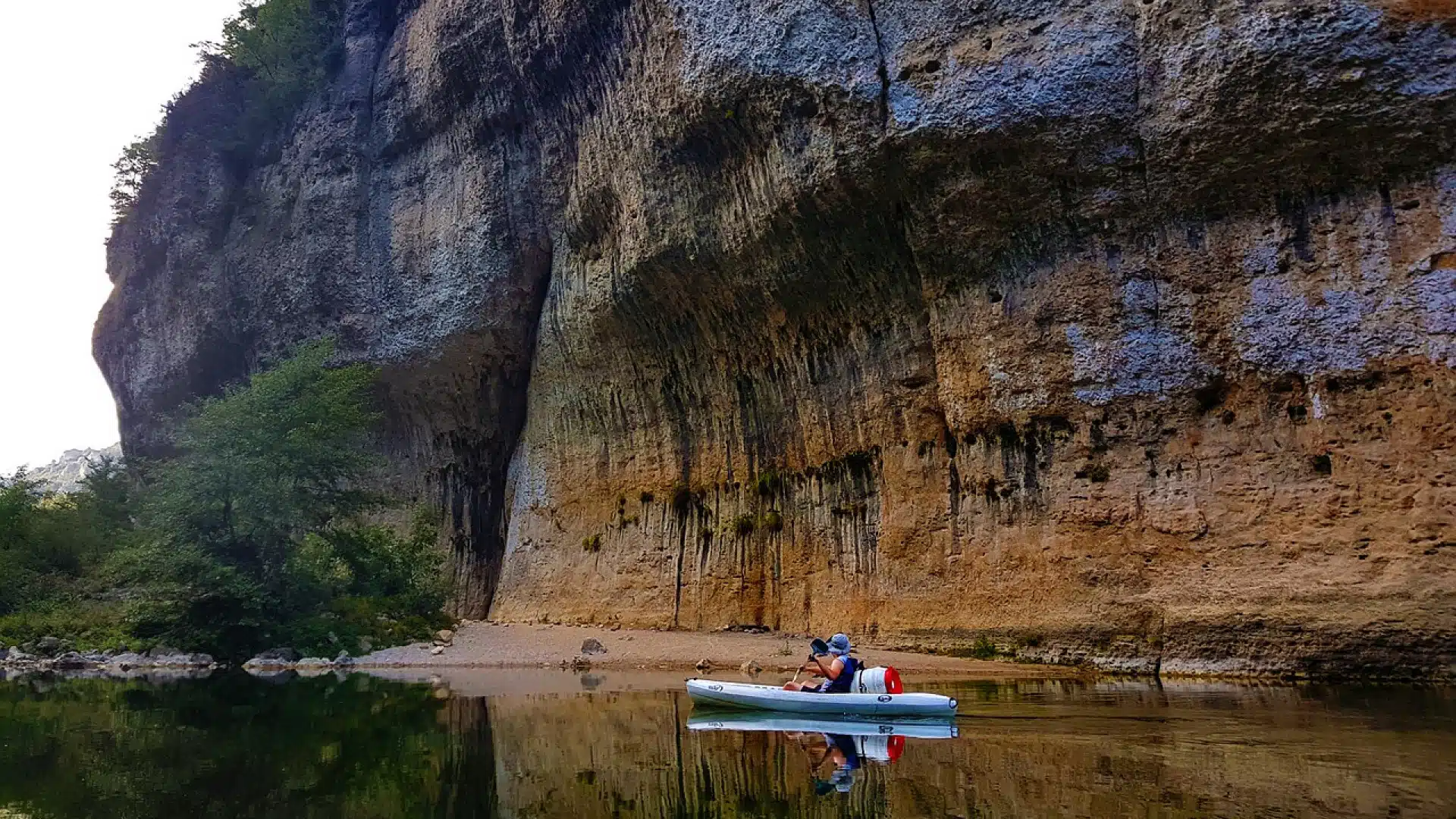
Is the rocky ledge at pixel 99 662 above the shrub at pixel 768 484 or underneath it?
underneath

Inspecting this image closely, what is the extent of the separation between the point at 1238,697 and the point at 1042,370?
7089 mm

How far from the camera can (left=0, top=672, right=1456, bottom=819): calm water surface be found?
6984 mm

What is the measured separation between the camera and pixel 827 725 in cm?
1154

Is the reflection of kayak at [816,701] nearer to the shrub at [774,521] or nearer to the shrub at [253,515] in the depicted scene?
the shrub at [774,521]

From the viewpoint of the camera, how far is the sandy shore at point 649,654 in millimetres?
16922

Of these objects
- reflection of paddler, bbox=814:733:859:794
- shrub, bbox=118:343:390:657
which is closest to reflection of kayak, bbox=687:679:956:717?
reflection of paddler, bbox=814:733:859:794

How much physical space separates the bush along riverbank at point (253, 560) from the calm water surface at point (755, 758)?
30.6ft

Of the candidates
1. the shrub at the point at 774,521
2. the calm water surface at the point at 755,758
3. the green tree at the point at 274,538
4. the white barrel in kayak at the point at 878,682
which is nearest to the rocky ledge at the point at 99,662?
the green tree at the point at 274,538

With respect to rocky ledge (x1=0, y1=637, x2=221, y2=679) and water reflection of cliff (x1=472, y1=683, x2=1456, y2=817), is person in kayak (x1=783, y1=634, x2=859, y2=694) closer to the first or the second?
water reflection of cliff (x1=472, y1=683, x2=1456, y2=817)

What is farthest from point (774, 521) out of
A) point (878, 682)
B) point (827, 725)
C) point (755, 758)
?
point (755, 758)

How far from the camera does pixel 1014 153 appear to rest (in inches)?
697

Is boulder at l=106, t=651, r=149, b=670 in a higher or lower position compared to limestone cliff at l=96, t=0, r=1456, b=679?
lower

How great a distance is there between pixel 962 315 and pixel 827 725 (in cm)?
1017

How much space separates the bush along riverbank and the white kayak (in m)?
14.8
